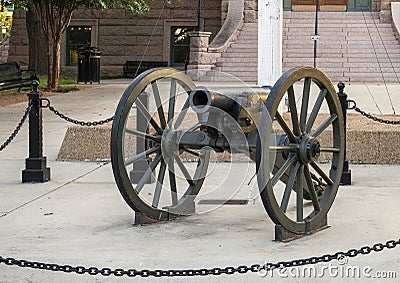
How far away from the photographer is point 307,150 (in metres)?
7.73

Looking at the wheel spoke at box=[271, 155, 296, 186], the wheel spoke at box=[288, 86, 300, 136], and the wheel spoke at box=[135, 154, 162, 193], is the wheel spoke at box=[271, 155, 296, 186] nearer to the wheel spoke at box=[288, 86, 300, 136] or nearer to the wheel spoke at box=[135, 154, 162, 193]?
the wheel spoke at box=[288, 86, 300, 136]

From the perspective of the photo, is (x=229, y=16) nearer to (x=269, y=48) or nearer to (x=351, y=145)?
(x=269, y=48)

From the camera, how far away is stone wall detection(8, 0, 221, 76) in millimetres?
36875

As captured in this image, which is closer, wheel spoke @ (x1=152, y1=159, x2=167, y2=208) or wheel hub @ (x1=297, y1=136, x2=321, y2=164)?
wheel hub @ (x1=297, y1=136, x2=321, y2=164)

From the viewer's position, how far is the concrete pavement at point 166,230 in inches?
273

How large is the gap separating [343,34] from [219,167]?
62.9ft

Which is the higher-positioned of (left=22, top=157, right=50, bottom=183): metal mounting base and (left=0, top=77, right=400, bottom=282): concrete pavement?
(left=22, top=157, right=50, bottom=183): metal mounting base

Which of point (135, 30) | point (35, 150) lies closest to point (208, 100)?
point (35, 150)

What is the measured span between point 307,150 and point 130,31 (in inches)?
1198

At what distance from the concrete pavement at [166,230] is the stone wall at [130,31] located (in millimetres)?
25269

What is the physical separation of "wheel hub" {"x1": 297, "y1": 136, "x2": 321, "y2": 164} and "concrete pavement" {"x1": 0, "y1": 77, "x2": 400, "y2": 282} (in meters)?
0.67

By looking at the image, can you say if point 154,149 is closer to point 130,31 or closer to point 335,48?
point 335,48

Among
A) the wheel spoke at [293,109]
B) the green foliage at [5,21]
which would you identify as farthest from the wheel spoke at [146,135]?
the green foliage at [5,21]

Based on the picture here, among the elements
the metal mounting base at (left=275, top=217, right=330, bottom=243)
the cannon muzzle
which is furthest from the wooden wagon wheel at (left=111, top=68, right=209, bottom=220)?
the metal mounting base at (left=275, top=217, right=330, bottom=243)
